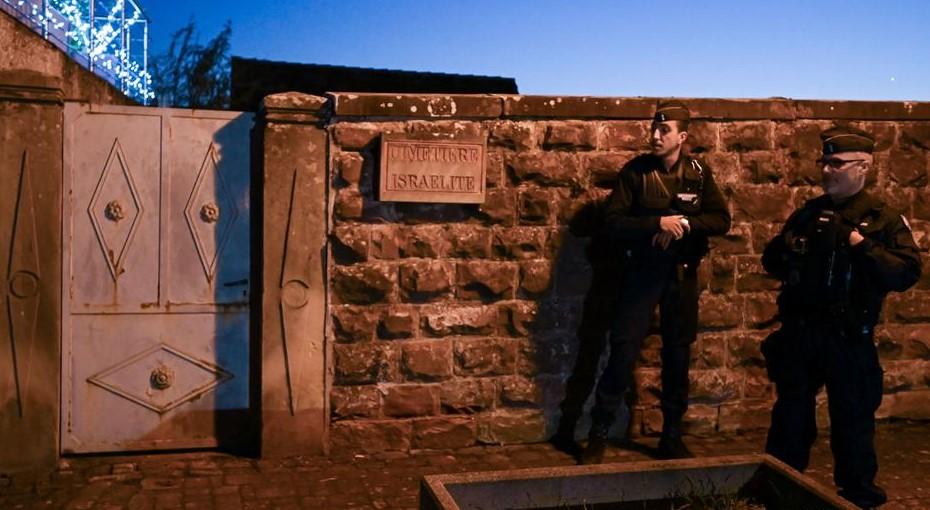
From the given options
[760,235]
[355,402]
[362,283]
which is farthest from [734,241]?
[355,402]

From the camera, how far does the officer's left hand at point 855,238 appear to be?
4.41 meters

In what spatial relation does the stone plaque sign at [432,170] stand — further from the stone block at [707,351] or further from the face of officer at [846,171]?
the face of officer at [846,171]

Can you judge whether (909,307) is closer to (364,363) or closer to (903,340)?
(903,340)

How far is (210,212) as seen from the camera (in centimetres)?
596

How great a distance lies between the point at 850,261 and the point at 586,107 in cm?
226

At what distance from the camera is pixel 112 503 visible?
201 inches

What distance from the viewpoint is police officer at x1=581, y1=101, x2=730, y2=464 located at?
570 centimetres

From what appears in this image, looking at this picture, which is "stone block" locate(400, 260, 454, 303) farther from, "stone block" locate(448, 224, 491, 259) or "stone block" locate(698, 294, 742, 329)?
A: "stone block" locate(698, 294, 742, 329)

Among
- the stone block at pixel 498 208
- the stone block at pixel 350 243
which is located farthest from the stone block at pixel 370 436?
the stone block at pixel 498 208

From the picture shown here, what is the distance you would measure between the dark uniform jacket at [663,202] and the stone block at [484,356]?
3.33 ft

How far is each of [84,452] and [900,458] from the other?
502cm

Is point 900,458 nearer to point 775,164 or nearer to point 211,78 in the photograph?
point 775,164

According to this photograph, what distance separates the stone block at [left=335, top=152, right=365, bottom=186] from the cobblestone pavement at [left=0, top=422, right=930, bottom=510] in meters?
1.71

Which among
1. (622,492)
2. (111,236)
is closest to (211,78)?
(111,236)
